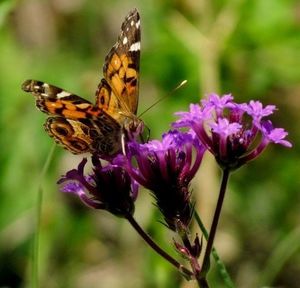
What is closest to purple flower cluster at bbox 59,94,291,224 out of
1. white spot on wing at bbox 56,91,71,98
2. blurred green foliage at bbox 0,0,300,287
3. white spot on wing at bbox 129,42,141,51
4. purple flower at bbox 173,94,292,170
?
purple flower at bbox 173,94,292,170

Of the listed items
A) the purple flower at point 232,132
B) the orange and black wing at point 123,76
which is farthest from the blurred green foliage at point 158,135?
the purple flower at point 232,132

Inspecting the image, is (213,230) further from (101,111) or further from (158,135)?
(158,135)

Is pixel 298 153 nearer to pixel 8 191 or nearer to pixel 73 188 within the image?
pixel 8 191

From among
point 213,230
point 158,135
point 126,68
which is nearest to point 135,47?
point 126,68

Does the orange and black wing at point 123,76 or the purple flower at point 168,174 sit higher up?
the orange and black wing at point 123,76

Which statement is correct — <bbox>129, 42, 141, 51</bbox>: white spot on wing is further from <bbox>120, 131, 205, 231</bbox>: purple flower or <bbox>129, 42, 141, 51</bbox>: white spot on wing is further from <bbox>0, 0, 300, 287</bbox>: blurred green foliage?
<bbox>0, 0, 300, 287</bbox>: blurred green foliage

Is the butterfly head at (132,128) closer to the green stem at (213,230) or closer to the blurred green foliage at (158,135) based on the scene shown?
the green stem at (213,230)
